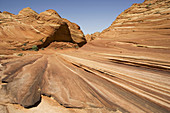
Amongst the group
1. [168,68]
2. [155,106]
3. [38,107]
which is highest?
[168,68]

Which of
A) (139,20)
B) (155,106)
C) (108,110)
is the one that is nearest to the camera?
(108,110)

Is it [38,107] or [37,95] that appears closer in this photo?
[38,107]

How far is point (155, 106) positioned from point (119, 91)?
701mm

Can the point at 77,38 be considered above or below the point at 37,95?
above

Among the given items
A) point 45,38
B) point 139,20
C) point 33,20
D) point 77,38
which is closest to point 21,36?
point 45,38

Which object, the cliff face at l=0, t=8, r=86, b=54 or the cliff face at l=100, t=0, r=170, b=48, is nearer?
the cliff face at l=100, t=0, r=170, b=48

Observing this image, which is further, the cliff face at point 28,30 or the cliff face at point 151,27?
the cliff face at point 28,30

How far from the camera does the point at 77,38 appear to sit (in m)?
A: 24.6

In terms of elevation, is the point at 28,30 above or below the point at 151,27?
above

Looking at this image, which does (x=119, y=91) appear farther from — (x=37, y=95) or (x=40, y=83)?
(x=40, y=83)

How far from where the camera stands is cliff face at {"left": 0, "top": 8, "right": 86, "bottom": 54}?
11.9 m

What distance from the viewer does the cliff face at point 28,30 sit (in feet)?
39.0

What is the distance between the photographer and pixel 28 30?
14148 mm

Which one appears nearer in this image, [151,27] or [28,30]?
[151,27]
